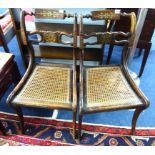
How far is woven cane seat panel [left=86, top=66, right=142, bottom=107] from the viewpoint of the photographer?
1.17 meters

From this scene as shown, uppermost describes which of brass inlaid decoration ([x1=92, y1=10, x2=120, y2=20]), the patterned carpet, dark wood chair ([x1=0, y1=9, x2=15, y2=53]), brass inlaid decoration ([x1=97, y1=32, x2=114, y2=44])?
brass inlaid decoration ([x1=92, y1=10, x2=120, y2=20])

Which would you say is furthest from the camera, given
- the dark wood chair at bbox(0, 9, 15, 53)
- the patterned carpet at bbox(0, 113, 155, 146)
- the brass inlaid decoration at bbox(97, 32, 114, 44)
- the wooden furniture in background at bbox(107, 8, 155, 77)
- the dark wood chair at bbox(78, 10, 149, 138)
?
the dark wood chair at bbox(0, 9, 15, 53)

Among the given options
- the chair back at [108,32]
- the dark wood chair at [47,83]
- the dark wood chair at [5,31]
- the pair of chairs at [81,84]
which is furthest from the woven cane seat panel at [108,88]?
the dark wood chair at [5,31]

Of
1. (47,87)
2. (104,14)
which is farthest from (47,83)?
(104,14)

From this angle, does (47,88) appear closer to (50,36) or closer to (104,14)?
(50,36)

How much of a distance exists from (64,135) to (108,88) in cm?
52

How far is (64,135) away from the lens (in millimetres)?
1439

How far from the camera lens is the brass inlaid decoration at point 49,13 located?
1.23 m

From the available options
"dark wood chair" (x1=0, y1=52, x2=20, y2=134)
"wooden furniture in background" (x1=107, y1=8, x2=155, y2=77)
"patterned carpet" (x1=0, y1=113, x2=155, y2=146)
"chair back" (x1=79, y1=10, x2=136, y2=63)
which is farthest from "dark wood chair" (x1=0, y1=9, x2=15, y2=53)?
"wooden furniture in background" (x1=107, y1=8, x2=155, y2=77)

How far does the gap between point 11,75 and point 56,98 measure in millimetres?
520

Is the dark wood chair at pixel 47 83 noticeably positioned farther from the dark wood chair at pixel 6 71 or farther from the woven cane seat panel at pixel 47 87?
the dark wood chair at pixel 6 71

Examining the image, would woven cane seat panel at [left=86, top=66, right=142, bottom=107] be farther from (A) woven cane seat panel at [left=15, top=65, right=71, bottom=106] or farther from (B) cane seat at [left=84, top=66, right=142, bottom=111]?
(A) woven cane seat panel at [left=15, top=65, right=71, bottom=106]

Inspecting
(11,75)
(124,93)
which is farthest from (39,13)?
(124,93)

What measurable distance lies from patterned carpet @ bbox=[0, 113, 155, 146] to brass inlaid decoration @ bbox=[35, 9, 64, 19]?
825 millimetres
